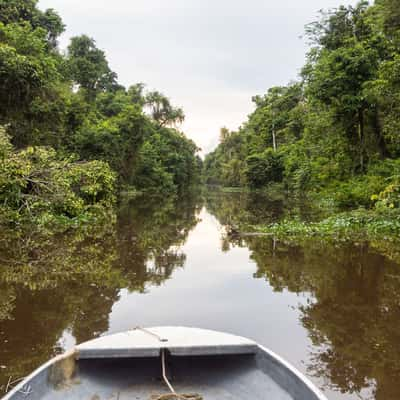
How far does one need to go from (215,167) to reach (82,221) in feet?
230

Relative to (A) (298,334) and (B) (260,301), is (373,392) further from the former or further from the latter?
(B) (260,301)

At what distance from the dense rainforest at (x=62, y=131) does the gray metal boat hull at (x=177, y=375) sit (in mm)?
7717

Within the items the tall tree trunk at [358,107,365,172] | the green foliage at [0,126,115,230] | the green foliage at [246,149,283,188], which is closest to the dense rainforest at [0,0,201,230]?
the green foliage at [0,126,115,230]

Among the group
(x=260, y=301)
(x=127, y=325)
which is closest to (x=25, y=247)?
(x=127, y=325)

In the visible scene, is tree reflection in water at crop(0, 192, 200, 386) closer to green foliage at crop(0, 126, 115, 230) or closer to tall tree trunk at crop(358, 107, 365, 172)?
green foliage at crop(0, 126, 115, 230)

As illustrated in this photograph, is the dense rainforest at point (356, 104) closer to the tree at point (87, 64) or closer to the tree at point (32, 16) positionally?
the tree at point (32, 16)

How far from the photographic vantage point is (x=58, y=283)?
6.46m

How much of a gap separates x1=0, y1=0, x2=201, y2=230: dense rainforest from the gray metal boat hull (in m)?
7.72

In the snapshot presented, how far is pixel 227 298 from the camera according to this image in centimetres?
596

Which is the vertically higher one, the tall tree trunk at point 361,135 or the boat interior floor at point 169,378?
the tall tree trunk at point 361,135

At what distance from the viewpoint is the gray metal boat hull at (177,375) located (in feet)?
8.65

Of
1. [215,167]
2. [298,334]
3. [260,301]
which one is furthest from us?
[215,167]

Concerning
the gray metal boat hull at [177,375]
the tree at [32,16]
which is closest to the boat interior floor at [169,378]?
the gray metal boat hull at [177,375]

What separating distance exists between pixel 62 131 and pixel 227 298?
729 inches
